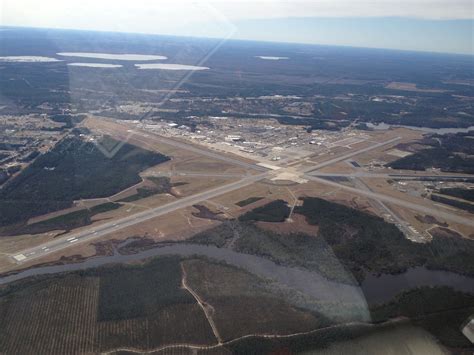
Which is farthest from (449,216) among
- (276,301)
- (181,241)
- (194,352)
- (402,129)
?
(402,129)

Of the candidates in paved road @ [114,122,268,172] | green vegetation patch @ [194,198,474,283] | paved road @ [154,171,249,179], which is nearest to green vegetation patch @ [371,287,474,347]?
green vegetation patch @ [194,198,474,283]

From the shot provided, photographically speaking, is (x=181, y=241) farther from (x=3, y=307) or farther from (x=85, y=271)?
(x=3, y=307)

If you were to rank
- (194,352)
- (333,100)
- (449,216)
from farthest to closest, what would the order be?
(333,100) → (449,216) → (194,352)

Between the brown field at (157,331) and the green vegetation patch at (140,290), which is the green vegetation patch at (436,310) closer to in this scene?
the brown field at (157,331)

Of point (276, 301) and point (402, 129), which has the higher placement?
point (276, 301)

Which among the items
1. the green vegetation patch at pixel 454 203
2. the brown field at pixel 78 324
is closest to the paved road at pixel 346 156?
the green vegetation patch at pixel 454 203

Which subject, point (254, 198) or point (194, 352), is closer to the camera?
point (194, 352)

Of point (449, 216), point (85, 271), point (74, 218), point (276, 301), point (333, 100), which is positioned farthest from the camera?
point (333, 100)

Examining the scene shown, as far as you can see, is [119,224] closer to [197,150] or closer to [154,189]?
[154,189]
